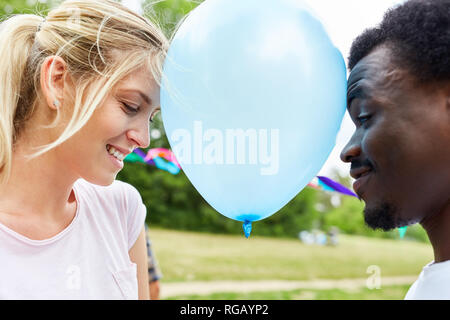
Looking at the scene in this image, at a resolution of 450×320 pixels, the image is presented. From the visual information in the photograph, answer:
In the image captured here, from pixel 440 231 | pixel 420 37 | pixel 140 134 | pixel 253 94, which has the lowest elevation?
pixel 440 231

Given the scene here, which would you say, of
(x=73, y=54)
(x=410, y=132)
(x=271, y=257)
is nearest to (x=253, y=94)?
(x=410, y=132)

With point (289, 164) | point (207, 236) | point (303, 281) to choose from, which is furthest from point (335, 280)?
point (289, 164)

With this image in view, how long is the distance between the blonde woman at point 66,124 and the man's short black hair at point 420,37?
742 millimetres

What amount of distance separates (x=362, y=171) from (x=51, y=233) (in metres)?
1.04

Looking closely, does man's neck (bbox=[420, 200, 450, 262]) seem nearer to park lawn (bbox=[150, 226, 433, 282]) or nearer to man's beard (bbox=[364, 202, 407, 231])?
man's beard (bbox=[364, 202, 407, 231])

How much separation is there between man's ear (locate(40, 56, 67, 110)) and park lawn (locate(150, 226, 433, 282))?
6532 millimetres

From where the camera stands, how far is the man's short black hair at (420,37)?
127 centimetres

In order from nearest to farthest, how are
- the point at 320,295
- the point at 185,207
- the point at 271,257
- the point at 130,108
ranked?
the point at 130,108
the point at 320,295
the point at 271,257
the point at 185,207

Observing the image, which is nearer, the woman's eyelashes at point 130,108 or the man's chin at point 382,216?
the man's chin at point 382,216

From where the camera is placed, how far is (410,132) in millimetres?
1271

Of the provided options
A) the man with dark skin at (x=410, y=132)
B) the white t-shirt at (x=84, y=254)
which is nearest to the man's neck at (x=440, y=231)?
the man with dark skin at (x=410, y=132)

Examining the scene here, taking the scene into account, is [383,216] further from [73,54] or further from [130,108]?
[73,54]

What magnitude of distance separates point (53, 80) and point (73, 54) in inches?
4.4

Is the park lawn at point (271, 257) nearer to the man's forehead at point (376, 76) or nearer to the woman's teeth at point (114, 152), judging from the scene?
the woman's teeth at point (114, 152)
